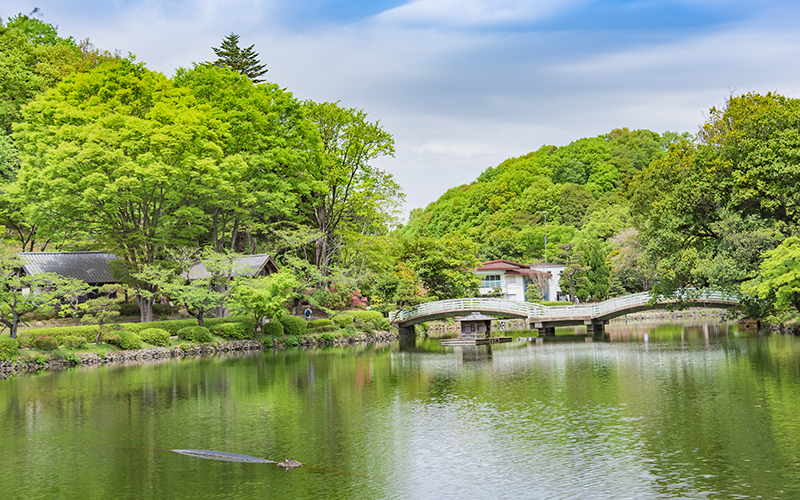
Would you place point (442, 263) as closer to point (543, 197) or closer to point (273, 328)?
point (273, 328)

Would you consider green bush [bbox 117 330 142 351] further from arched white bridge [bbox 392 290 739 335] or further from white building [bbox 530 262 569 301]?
white building [bbox 530 262 569 301]

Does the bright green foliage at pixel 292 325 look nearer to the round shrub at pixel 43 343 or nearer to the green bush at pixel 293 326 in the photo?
the green bush at pixel 293 326

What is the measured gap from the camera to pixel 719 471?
10.4 meters

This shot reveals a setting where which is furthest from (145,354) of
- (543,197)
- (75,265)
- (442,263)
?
(543,197)

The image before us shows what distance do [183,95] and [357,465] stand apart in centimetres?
3670

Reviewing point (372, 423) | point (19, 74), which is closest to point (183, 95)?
point (19, 74)

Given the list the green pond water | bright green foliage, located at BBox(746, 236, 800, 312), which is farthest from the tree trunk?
bright green foliage, located at BBox(746, 236, 800, 312)

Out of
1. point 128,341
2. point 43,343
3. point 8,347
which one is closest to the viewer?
point 8,347

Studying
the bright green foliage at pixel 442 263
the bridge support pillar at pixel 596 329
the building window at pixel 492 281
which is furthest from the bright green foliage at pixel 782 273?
the building window at pixel 492 281

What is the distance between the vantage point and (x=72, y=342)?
30.3 metres

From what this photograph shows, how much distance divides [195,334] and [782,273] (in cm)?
2786

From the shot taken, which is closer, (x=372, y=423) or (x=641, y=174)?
(x=372, y=423)

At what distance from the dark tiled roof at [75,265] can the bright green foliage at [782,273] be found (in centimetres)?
3474

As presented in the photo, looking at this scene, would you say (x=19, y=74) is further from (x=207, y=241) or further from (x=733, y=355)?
(x=733, y=355)
